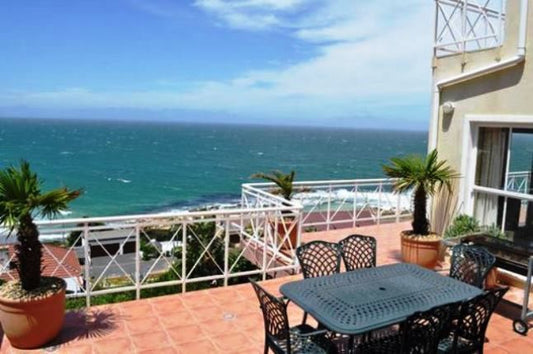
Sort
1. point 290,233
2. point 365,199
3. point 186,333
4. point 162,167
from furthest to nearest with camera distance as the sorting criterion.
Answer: point 162,167 → point 365,199 → point 290,233 → point 186,333

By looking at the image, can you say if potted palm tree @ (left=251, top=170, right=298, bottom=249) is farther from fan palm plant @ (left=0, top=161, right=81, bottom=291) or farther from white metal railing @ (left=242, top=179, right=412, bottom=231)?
Result: fan palm plant @ (left=0, top=161, right=81, bottom=291)

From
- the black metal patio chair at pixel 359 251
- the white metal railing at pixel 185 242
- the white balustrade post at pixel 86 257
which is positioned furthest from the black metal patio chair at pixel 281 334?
the white balustrade post at pixel 86 257

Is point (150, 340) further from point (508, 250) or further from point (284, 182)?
point (508, 250)

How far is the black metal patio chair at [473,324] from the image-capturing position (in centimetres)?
278

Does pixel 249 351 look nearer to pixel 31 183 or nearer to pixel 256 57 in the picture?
pixel 31 183

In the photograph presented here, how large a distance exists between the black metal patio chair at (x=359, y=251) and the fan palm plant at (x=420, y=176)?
1.91 meters

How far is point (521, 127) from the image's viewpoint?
5.07 meters

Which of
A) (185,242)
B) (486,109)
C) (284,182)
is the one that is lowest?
(185,242)

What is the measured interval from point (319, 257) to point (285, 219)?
2468mm

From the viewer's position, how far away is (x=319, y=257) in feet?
13.0

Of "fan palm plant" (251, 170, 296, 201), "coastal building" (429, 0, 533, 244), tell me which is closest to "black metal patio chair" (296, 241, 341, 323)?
"coastal building" (429, 0, 533, 244)

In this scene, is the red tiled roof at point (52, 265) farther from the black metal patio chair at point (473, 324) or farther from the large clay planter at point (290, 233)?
the black metal patio chair at point (473, 324)

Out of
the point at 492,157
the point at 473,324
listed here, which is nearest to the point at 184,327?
the point at 473,324

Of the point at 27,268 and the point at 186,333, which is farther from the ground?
the point at 27,268
